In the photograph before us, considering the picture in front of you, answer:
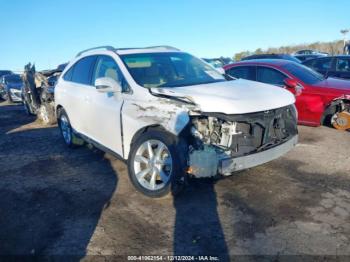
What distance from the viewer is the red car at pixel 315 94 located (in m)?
6.65

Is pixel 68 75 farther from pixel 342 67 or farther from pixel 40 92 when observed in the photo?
pixel 342 67

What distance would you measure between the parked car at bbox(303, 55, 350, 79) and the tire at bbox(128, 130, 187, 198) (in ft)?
23.7

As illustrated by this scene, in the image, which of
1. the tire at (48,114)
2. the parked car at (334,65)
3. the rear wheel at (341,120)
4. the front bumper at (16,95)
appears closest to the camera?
the rear wheel at (341,120)

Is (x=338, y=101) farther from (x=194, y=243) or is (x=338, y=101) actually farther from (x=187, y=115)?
(x=194, y=243)

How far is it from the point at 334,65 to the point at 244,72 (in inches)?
147

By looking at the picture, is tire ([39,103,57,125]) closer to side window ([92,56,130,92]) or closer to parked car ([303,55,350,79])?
side window ([92,56,130,92])

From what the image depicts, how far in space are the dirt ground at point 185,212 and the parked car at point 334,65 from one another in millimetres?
4557

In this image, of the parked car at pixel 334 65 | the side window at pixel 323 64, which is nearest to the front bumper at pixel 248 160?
the parked car at pixel 334 65

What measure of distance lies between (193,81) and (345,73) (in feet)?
21.6

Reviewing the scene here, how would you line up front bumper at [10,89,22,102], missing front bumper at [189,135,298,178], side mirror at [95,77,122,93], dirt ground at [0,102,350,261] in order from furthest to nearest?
front bumper at [10,89,22,102]
side mirror at [95,77,122,93]
missing front bumper at [189,135,298,178]
dirt ground at [0,102,350,261]

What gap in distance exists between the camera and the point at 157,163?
4051 millimetres

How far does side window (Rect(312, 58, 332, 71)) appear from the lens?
32.7 feet

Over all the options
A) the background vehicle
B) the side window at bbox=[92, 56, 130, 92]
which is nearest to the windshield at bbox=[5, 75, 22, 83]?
the background vehicle

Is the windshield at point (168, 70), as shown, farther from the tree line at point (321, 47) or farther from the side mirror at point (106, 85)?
the tree line at point (321, 47)
